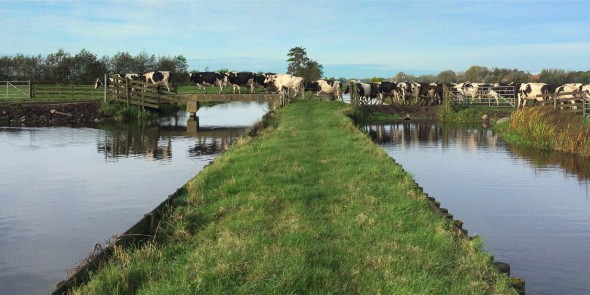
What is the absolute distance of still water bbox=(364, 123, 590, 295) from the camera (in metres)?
7.25

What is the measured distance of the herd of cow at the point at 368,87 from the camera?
36.1m

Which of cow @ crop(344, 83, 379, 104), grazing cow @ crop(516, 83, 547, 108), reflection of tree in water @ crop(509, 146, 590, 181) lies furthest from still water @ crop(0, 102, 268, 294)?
grazing cow @ crop(516, 83, 547, 108)

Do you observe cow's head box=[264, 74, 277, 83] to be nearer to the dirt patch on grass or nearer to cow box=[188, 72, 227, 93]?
cow box=[188, 72, 227, 93]

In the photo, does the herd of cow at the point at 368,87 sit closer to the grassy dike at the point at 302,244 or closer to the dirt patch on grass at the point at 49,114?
the dirt patch on grass at the point at 49,114

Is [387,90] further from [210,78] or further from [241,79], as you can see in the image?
[210,78]

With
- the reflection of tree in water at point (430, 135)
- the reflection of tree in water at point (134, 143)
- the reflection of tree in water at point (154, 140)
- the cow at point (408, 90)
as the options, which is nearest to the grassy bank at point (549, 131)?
the reflection of tree in water at point (430, 135)

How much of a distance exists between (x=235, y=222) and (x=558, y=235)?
5.47 m

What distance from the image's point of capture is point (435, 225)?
269 inches

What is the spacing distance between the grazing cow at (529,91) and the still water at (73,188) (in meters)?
22.8

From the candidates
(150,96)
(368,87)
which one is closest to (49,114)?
(150,96)

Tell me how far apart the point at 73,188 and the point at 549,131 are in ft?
58.7

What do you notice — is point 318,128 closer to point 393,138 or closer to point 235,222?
point 393,138

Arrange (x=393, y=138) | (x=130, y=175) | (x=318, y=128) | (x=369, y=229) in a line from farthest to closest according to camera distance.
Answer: (x=393, y=138)
(x=318, y=128)
(x=130, y=175)
(x=369, y=229)

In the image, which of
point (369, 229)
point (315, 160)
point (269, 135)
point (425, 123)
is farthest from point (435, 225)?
point (425, 123)
